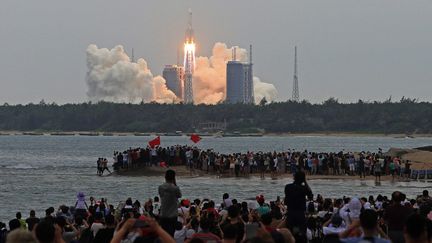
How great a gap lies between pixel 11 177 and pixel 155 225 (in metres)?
60.5

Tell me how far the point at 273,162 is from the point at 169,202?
38288 mm

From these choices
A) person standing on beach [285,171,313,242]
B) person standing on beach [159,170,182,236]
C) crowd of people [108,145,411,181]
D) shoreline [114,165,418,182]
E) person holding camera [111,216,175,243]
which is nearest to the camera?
person holding camera [111,216,175,243]

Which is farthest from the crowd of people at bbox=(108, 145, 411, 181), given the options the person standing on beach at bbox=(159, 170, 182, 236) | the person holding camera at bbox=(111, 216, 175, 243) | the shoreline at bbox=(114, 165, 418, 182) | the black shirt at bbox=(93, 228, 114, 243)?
the person holding camera at bbox=(111, 216, 175, 243)

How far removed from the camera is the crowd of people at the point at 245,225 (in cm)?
998

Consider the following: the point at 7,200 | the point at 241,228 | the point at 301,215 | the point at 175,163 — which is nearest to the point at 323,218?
the point at 301,215

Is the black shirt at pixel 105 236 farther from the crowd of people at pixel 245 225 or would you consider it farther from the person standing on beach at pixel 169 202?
the person standing on beach at pixel 169 202

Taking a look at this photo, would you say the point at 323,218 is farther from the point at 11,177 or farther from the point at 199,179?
the point at 11,177

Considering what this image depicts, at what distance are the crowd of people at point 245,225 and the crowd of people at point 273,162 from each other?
29.8 meters

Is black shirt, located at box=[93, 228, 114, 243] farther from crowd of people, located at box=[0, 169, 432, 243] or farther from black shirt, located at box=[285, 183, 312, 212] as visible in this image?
black shirt, located at box=[285, 183, 312, 212]

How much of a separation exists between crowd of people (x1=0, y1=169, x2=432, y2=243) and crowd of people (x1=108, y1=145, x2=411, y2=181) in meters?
29.8

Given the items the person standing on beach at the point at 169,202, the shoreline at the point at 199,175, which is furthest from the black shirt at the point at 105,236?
the shoreline at the point at 199,175

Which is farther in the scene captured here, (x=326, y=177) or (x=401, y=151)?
(x=401, y=151)

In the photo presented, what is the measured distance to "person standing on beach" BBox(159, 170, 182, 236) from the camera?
52.7 feet

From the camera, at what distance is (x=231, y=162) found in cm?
5650
